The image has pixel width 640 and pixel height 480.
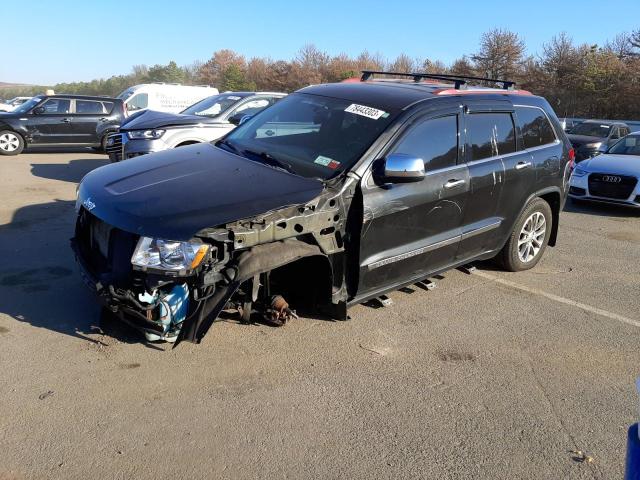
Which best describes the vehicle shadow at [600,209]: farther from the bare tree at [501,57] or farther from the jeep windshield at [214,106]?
the bare tree at [501,57]

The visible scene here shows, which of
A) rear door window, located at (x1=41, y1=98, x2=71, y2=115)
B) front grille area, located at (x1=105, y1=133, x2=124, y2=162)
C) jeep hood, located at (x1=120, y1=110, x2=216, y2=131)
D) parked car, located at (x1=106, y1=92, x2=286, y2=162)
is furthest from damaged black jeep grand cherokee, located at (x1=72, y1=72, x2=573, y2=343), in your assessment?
rear door window, located at (x1=41, y1=98, x2=71, y2=115)

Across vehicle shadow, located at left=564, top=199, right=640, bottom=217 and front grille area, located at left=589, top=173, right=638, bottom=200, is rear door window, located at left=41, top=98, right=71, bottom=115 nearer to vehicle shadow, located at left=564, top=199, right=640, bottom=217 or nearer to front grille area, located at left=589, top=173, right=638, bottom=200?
vehicle shadow, located at left=564, top=199, right=640, bottom=217

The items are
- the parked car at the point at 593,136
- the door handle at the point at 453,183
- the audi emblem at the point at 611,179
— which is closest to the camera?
the door handle at the point at 453,183

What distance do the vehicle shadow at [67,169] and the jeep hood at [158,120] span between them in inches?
80.8

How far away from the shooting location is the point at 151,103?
59.1 ft

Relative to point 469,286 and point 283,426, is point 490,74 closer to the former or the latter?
point 469,286

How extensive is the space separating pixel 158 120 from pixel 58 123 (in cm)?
703

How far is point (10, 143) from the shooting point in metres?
13.5

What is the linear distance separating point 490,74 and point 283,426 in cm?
4240

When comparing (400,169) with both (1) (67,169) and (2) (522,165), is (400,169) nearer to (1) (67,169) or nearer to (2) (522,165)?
(2) (522,165)

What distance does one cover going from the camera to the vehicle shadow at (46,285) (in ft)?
12.8

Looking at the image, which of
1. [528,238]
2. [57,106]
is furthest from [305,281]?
[57,106]

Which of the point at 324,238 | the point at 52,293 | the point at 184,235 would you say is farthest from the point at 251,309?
the point at 52,293

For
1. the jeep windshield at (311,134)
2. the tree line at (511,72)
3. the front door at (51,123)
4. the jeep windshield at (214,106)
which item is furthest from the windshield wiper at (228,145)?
the tree line at (511,72)
